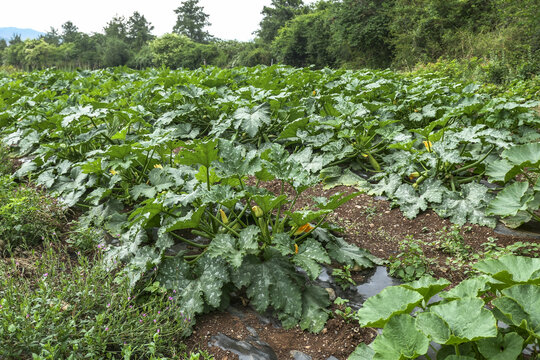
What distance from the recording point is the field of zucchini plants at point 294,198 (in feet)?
4.82

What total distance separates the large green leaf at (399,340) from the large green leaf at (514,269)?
45 cm

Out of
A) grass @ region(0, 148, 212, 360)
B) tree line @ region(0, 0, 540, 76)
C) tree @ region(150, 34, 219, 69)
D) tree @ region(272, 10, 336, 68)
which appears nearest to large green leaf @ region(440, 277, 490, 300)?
grass @ region(0, 148, 212, 360)

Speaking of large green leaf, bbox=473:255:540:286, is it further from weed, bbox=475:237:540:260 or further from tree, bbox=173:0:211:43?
tree, bbox=173:0:211:43

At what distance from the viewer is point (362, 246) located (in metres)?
2.92

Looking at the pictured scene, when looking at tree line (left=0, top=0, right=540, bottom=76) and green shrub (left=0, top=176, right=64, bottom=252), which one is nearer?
green shrub (left=0, top=176, right=64, bottom=252)

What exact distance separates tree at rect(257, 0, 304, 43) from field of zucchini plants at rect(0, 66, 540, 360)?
31846 mm

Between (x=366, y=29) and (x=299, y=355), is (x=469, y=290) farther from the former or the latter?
(x=366, y=29)

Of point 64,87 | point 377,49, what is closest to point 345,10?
point 377,49

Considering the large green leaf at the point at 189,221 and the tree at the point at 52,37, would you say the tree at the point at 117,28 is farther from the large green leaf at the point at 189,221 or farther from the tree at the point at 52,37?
the large green leaf at the point at 189,221

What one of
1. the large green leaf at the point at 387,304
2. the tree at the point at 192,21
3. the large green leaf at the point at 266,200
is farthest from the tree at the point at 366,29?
the tree at the point at 192,21

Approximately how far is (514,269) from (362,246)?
1.37m

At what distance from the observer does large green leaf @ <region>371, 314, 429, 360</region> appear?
4.34ft

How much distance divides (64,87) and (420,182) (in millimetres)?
7521

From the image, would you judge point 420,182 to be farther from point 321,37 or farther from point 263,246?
point 321,37
